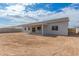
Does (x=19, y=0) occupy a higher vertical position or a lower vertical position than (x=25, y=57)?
higher

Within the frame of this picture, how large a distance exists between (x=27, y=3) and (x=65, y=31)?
0.75m

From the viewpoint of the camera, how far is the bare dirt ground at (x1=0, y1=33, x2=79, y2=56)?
4648mm

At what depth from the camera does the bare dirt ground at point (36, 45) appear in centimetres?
465

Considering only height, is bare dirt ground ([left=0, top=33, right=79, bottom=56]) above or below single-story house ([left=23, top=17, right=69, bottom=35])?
below

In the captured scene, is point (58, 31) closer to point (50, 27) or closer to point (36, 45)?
point (50, 27)

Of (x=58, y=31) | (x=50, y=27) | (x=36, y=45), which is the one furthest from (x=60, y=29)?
(x=36, y=45)

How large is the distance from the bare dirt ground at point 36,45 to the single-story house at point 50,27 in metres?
0.08

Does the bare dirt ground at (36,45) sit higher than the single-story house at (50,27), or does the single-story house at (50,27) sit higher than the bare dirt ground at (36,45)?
the single-story house at (50,27)

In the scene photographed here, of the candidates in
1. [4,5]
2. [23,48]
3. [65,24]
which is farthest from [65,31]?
[4,5]

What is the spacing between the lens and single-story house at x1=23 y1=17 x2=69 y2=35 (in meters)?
4.64

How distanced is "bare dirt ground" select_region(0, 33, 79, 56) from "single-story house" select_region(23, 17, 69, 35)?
80 millimetres

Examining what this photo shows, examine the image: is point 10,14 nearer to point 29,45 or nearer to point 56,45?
point 29,45

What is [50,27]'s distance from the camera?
4.68 m

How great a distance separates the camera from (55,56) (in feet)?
15.3
